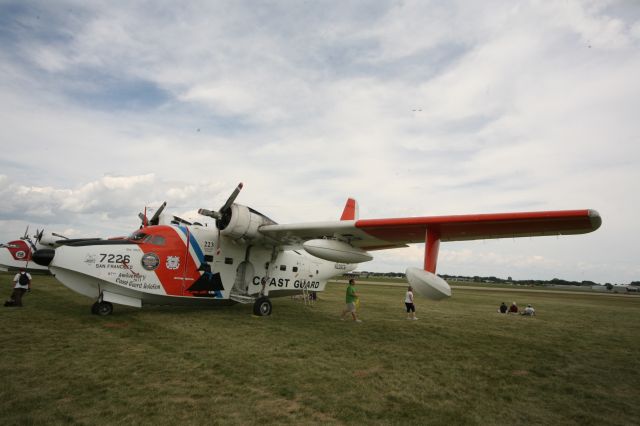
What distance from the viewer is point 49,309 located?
1102 cm

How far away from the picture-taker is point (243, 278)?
12.6 metres

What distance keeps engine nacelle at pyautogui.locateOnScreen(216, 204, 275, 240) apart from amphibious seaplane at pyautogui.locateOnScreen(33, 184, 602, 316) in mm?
31

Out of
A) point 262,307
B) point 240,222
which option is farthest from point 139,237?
point 262,307

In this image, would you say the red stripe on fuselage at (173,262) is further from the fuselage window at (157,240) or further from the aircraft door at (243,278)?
the aircraft door at (243,278)

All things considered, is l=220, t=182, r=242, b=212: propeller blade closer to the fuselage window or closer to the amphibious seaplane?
the amphibious seaplane

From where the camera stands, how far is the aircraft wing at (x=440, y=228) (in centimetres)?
732

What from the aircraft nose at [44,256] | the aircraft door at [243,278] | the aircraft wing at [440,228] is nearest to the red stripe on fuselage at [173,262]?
the aircraft door at [243,278]

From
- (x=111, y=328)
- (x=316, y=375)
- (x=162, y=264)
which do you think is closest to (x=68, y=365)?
(x=111, y=328)

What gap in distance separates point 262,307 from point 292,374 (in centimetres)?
661

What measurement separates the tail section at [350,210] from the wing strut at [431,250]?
26.2ft

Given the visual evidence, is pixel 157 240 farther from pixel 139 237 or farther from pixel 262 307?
pixel 262 307

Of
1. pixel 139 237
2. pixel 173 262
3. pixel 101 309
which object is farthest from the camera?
pixel 173 262

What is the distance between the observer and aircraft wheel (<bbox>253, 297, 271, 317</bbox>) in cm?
1199

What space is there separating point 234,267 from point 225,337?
442cm
